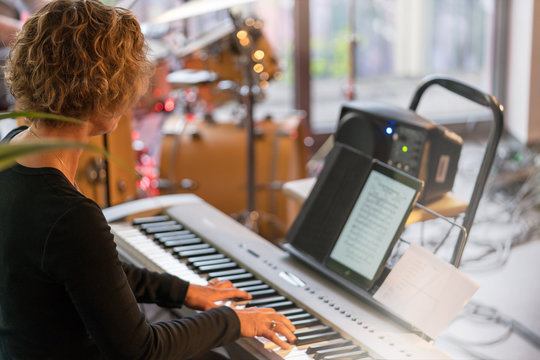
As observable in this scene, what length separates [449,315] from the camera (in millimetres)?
1219

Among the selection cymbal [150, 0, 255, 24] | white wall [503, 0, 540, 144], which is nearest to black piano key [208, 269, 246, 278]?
cymbal [150, 0, 255, 24]

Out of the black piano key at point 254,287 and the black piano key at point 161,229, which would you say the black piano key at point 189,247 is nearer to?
the black piano key at point 161,229

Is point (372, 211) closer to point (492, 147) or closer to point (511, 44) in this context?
point (492, 147)

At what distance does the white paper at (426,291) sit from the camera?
3.99 ft

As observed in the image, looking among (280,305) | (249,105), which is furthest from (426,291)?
(249,105)

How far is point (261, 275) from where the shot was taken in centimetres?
151

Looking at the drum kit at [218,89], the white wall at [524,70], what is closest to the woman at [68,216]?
the drum kit at [218,89]

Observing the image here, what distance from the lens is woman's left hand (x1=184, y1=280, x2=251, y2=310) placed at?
54.6 inches

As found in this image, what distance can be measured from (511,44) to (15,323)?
541 centimetres

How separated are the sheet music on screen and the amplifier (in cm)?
18

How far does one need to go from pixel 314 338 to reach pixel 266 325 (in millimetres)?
95

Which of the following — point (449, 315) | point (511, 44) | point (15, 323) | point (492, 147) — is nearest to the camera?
point (15, 323)

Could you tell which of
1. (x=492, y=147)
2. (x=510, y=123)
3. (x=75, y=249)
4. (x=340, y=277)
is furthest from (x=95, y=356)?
(x=510, y=123)

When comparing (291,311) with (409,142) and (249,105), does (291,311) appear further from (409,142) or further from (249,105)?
(249,105)
